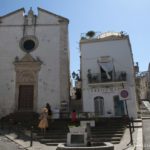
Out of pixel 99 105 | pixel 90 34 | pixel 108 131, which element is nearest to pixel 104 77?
pixel 99 105

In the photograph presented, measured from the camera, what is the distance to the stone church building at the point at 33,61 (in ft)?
72.8

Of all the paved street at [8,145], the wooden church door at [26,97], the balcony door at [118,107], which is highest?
the wooden church door at [26,97]

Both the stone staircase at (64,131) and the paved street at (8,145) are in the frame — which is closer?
the paved street at (8,145)

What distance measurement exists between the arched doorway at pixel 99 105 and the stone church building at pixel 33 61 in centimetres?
245

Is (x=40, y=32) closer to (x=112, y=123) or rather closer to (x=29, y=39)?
(x=29, y=39)

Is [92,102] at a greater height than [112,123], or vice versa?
[92,102]

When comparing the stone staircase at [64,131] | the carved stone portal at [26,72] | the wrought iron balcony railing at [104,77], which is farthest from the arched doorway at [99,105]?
the carved stone portal at [26,72]

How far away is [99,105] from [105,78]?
2326mm

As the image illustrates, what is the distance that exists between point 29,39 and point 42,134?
1181 cm

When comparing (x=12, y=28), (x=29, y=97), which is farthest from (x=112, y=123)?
(x=12, y=28)

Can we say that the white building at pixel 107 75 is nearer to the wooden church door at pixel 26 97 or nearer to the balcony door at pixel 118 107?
the balcony door at pixel 118 107

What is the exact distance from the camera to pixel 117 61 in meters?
22.3

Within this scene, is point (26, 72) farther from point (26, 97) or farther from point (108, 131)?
point (108, 131)

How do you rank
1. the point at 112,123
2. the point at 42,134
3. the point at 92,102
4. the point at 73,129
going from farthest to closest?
the point at 92,102, the point at 112,123, the point at 42,134, the point at 73,129
